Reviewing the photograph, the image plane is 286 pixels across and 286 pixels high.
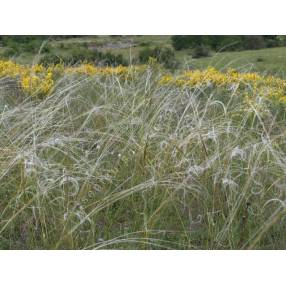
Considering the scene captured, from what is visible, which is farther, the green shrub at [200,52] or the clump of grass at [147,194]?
the green shrub at [200,52]

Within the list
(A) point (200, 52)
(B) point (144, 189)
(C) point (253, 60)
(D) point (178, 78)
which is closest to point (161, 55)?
(A) point (200, 52)

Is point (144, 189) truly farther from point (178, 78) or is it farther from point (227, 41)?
point (227, 41)

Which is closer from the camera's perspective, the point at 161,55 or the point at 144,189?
the point at 144,189

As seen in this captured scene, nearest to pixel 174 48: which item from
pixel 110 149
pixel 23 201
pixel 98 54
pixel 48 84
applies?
pixel 98 54

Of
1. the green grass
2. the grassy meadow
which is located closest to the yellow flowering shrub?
the green grass

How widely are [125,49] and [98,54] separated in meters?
0.31

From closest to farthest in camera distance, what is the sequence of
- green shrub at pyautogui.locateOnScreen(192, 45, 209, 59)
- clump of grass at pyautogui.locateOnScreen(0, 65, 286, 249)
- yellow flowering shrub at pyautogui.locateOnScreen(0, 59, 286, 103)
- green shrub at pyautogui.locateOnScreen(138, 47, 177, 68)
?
clump of grass at pyautogui.locateOnScreen(0, 65, 286, 249)
yellow flowering shrub at pyautogui.locateOnScreen(0, 59, 286, 103)
green shrub at pyautogui.locateOnScreen(192, 45, 209, 59)
green shrub at pyautogui.locateOnScreen(138, 47, 177, 68)

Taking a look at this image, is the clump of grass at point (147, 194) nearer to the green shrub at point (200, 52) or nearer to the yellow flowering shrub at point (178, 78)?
the yellow flowering shrub at point (178, 78)

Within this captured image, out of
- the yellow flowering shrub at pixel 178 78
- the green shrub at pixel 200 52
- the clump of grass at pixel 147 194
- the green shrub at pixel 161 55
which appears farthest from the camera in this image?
the green shrub at pixel 161 55

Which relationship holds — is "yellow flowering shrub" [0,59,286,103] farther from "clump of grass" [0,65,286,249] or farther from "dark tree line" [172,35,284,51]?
"clump of grass" [0,65,286,249]

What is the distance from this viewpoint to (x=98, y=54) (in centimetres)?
415

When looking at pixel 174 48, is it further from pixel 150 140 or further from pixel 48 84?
pixel 150 140

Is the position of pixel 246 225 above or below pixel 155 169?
below

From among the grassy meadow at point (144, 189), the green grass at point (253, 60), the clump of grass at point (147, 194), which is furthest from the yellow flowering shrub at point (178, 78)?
the clump of grass at point (147, 194)
